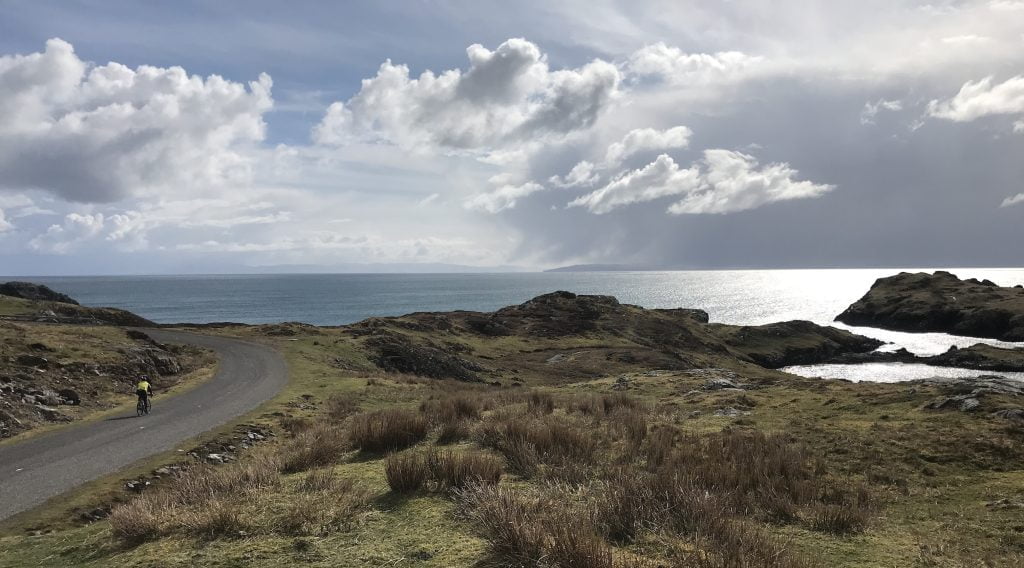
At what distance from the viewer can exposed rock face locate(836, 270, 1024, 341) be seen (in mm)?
120750

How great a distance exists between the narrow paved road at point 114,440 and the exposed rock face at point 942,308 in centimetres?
14817

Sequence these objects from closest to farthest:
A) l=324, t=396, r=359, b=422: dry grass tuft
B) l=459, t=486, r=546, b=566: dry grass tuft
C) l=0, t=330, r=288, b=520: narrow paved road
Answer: l=459, t=486, r=546, b=566: dry grass tuft
l=0, t=330, r=288, b=520: narrow paved road
l=324, t=396, r=359, b=422: dry grass tuft

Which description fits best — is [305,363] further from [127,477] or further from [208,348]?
[127,477]

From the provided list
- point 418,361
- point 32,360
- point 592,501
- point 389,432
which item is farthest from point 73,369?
point 592,501

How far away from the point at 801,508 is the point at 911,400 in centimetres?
1544

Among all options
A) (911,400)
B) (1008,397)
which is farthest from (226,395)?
(1008,397)

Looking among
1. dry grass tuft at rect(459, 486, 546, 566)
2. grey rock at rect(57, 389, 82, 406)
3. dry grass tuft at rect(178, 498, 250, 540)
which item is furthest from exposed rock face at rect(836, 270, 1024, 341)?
grey rock at rect(57, 389, 82, 406)

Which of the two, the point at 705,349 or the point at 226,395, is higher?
the point at 226,395

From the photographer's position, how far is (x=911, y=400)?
64.4 ft

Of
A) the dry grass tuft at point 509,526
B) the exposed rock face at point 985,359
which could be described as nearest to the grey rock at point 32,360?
the dry grass tuft at point 509,526

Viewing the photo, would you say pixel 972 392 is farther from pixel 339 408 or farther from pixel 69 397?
pixel 69 397

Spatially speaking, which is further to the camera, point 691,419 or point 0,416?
point 0,416

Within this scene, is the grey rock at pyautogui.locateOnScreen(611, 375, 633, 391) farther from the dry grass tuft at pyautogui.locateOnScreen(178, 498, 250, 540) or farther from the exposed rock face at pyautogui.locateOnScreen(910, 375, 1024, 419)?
the dry grass tuft at pyautogui.locateOnScreen(178, 498, 250, 540)

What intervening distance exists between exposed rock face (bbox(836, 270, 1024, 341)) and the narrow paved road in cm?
14817
